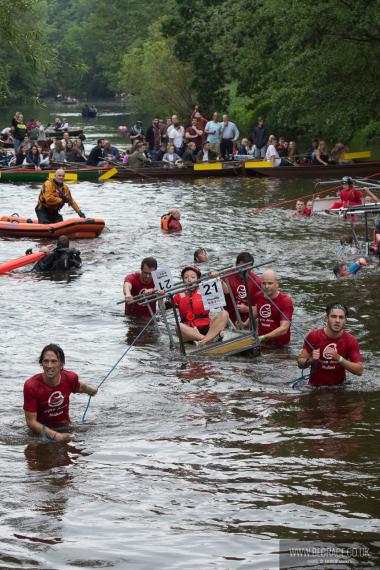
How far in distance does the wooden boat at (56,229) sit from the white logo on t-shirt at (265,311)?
467 inches

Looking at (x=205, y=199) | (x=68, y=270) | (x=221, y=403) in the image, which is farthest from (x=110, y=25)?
(x=221, y=403)

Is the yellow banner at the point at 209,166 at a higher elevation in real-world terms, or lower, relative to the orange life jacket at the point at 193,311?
higher

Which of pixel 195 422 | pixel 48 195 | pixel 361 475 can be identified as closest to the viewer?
pixel 361 475

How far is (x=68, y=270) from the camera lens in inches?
945

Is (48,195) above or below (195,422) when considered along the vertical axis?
above

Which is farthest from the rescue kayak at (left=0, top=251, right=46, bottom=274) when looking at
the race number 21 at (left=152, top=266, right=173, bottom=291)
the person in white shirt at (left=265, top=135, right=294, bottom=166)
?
the person in white shirt at (left=265, top=135, right=294, bottom=166)

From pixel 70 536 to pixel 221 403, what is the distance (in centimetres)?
464

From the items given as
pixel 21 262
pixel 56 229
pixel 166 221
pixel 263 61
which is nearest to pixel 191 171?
pixel 263 61

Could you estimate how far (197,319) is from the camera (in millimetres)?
16875

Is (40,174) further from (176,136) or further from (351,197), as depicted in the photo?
(351,197)

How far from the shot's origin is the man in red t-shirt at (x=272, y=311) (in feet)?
52.3

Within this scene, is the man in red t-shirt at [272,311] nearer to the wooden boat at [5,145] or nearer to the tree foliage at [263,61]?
the tree foliage at [263,61]


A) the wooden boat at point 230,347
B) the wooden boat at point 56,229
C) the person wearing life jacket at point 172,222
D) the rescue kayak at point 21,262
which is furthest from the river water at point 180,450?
the person wearing life jacket at point 172,222

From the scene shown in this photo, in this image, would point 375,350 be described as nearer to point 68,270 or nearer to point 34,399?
point 34,399
